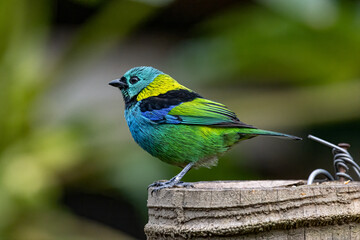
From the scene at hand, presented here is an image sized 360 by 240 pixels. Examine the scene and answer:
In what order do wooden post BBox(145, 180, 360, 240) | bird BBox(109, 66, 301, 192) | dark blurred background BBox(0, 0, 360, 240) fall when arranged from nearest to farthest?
wooden post BBox(145, 180, 360, 240)
bird BBox(109, 66, 301, 192)
dark blurred background BBox(0, 0, 360, 240)

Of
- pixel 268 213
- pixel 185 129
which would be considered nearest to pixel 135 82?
pixel 185 129

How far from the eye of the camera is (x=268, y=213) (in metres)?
2.26

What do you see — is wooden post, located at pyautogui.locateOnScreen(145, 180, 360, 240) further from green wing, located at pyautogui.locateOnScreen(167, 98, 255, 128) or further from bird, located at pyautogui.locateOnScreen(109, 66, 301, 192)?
green wing, located at pyautogui.locateOnScreen(167, 98, 255, 128)

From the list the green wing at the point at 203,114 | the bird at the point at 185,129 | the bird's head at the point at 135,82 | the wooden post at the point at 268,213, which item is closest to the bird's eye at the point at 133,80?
the bird's head at the point at 135,82

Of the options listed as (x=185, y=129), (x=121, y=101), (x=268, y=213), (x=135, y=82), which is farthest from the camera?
(x=121, y=101)

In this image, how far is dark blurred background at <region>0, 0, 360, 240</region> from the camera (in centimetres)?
563

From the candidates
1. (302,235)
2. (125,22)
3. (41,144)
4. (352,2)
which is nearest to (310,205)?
(302,235)

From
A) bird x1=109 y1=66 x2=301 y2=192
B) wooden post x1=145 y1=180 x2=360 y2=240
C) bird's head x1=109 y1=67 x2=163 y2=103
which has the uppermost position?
bird's head x1=109 y1=67 x2=163 y2=103

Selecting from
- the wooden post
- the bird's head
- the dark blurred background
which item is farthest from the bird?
the dark blurred background

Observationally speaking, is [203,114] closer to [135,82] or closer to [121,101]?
[135,82]

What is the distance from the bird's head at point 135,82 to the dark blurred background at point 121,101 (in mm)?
1789

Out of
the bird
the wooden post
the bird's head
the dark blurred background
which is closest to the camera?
the wooden post

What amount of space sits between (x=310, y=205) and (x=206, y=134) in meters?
1.33

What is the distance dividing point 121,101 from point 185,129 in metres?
2.97
